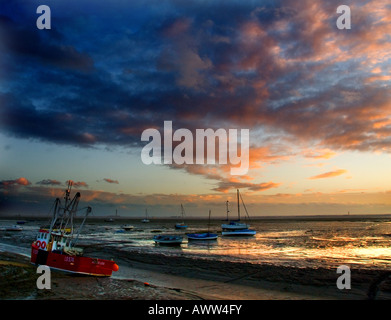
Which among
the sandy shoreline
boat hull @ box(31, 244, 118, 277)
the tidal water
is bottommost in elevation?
the tidal water

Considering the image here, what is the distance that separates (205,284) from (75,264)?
1317cm

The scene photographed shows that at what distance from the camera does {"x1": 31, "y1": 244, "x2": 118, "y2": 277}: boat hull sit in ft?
91.6

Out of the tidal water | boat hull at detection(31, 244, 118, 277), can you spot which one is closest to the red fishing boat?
boat hull at detection(31, 244, 118, 277)

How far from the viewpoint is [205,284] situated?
27.9 metres

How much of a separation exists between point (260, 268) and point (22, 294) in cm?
2515

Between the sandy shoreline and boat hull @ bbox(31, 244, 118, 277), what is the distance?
768 mm

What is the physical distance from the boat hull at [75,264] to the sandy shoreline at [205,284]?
0.77m

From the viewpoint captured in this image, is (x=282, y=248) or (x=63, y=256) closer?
(x=63, y=256)

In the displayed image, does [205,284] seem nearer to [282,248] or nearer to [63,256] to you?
[63,256]

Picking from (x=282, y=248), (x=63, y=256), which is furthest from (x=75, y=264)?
(x=282, y=248)

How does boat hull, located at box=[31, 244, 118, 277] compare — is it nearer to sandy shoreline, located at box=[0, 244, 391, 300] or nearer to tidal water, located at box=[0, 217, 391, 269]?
sandy shoreline, located at box=[0, 244, 391, 300]
